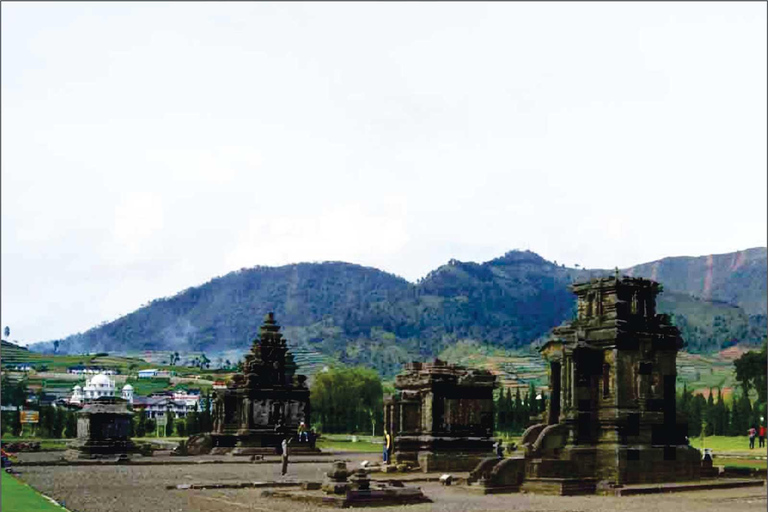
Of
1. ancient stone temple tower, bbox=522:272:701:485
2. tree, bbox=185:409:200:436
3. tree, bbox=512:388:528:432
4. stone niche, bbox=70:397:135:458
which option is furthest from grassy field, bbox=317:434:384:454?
ancient stone temple tower, bbox=522:272:701:485

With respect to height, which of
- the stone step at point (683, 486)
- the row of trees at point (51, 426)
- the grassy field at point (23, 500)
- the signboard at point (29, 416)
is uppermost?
the grassy field at point (23, 500)

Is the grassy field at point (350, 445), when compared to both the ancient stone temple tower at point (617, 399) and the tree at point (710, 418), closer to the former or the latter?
the tree at point (710, 418)

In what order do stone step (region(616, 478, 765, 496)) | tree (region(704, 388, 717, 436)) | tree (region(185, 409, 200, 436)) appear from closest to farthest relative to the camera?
stone step (region(616, 478, 765, 496)), tree (region(704, 388, 717, 436)), tree (region(185, 409, 200, 436))

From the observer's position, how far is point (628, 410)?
3653cm

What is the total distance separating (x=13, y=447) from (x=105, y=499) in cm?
4029

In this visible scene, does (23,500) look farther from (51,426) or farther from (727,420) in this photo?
(51,426)

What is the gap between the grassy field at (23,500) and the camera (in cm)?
2464

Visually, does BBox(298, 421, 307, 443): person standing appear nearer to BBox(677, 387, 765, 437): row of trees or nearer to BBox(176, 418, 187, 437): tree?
BBox(677, 387, 765, 437): row of trees

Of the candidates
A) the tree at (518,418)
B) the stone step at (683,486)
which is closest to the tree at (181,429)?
the tree at (518,418)

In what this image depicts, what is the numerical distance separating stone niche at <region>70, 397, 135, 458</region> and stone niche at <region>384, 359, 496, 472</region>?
663 inches

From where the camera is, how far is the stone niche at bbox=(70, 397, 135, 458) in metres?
55.7

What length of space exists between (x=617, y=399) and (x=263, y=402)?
3464 cm

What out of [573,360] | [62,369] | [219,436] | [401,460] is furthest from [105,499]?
[62,369]

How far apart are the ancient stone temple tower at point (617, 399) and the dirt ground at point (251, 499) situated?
3230 mm
